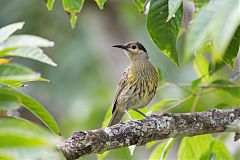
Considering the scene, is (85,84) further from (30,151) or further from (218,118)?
(30,151)

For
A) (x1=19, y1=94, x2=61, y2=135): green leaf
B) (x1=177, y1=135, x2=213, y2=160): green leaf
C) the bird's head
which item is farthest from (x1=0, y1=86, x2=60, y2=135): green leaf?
the bird's head

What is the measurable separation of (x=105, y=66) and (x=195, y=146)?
6599 mm

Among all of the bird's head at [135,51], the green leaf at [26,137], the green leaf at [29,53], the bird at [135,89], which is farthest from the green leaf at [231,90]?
the green leaf at [26,137]

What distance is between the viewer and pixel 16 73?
160 centimetres

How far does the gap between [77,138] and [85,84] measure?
→ 724 cm

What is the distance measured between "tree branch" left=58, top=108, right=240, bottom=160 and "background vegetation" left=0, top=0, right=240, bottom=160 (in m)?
0.15

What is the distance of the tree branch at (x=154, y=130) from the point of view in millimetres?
2742

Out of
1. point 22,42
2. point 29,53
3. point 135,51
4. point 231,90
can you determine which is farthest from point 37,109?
point 135,51

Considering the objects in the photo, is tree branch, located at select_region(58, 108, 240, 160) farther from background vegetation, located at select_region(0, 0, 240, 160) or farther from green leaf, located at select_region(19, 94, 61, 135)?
green leaf, located at select_region(19, 94, 61, 135)

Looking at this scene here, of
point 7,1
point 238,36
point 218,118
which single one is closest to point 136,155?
point 7,1

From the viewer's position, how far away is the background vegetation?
4.69 feet

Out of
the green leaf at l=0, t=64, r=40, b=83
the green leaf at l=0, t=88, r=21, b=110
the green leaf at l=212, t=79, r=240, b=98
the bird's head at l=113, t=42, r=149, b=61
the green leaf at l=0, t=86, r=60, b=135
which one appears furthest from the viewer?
the bird's head at l=113, t=42, r=149, b=61

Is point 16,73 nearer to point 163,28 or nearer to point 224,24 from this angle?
point 224,24

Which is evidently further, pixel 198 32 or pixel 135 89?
pixel 135 89
